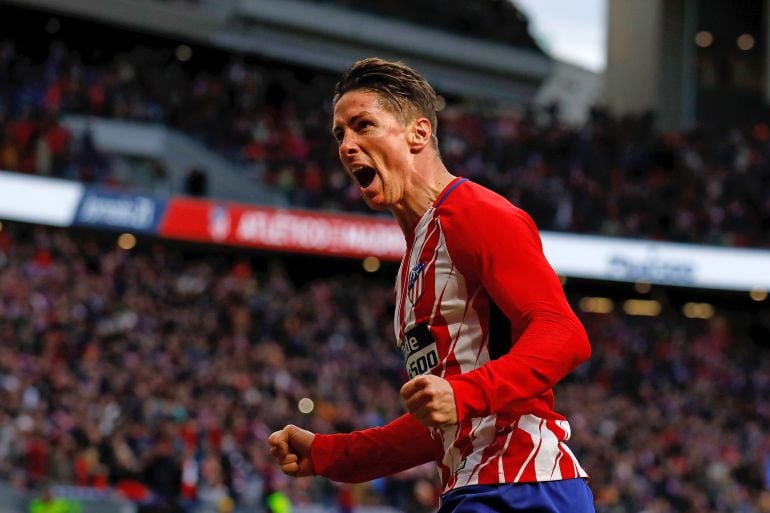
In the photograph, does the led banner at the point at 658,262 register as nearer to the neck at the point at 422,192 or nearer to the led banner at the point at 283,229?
the led banner at the point at 283,229

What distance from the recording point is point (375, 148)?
3.70 m

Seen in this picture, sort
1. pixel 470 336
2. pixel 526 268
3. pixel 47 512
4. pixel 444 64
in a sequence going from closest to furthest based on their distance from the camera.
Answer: pixel 526 268
pixel 470 336
pixel 47 512
pixel 444 64

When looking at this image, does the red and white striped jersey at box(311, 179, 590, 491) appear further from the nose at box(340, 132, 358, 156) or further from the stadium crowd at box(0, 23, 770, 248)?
the stadium crowd at box(0, 23, 770, 248)

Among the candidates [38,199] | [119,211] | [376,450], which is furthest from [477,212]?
[119,211]

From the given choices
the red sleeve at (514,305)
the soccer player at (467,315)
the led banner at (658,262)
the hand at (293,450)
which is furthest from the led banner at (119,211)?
the red sleeve at (514,305)

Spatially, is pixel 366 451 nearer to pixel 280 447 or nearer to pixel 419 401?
pixel 280 447

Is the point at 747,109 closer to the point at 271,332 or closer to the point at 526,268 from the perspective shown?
the point at 271,332

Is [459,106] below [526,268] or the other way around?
below

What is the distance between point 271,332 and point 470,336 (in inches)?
799

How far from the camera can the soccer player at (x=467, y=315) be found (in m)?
3.19

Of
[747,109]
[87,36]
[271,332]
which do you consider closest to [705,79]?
[747,109]

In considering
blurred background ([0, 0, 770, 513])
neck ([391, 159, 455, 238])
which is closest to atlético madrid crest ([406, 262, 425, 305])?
neck ([391, 159, 455, 238])

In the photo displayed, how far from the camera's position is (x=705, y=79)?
1713 inches

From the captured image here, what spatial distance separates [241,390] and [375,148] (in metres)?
16.7
